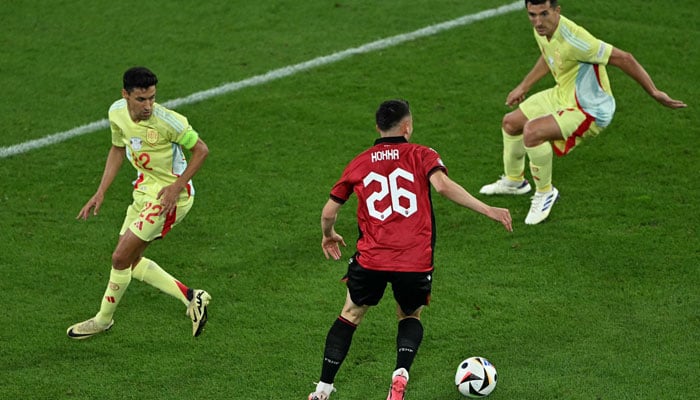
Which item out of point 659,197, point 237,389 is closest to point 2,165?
point 237,389

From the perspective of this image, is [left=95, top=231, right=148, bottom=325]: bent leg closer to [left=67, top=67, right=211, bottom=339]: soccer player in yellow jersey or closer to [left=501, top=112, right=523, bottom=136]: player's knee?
[left=67, top=67, right=211, bottom=339]: soccer player in yellow jersey

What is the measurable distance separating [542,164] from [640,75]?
1.18 metres

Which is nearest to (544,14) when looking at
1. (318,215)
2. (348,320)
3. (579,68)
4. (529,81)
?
(579,68)

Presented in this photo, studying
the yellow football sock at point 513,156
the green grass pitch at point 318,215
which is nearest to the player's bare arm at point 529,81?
the yellow football sock at point 513,156

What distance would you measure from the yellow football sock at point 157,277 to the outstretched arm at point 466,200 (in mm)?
2681

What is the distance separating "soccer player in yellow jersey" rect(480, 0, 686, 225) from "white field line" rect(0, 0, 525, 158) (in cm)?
343

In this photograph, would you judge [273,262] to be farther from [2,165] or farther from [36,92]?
[36,92]

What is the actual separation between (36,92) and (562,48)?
20.1ft

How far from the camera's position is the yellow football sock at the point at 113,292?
8.41 m

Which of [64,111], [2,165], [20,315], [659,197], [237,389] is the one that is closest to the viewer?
[237,389]

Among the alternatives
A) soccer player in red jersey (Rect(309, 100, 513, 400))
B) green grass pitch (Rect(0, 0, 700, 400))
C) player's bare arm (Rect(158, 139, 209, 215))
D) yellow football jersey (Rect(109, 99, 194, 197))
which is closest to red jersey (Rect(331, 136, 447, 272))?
soccer player in red jersey (Rect(309, 100, 513, 400))

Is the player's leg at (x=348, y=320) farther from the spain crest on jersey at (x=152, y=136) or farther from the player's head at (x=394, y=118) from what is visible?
the spain crest on jersey at (x=152, y=136)

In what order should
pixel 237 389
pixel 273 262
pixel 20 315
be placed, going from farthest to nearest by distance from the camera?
pixel 273 262
pixel 20 315
pixel 237 389

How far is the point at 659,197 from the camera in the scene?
33.8ft
